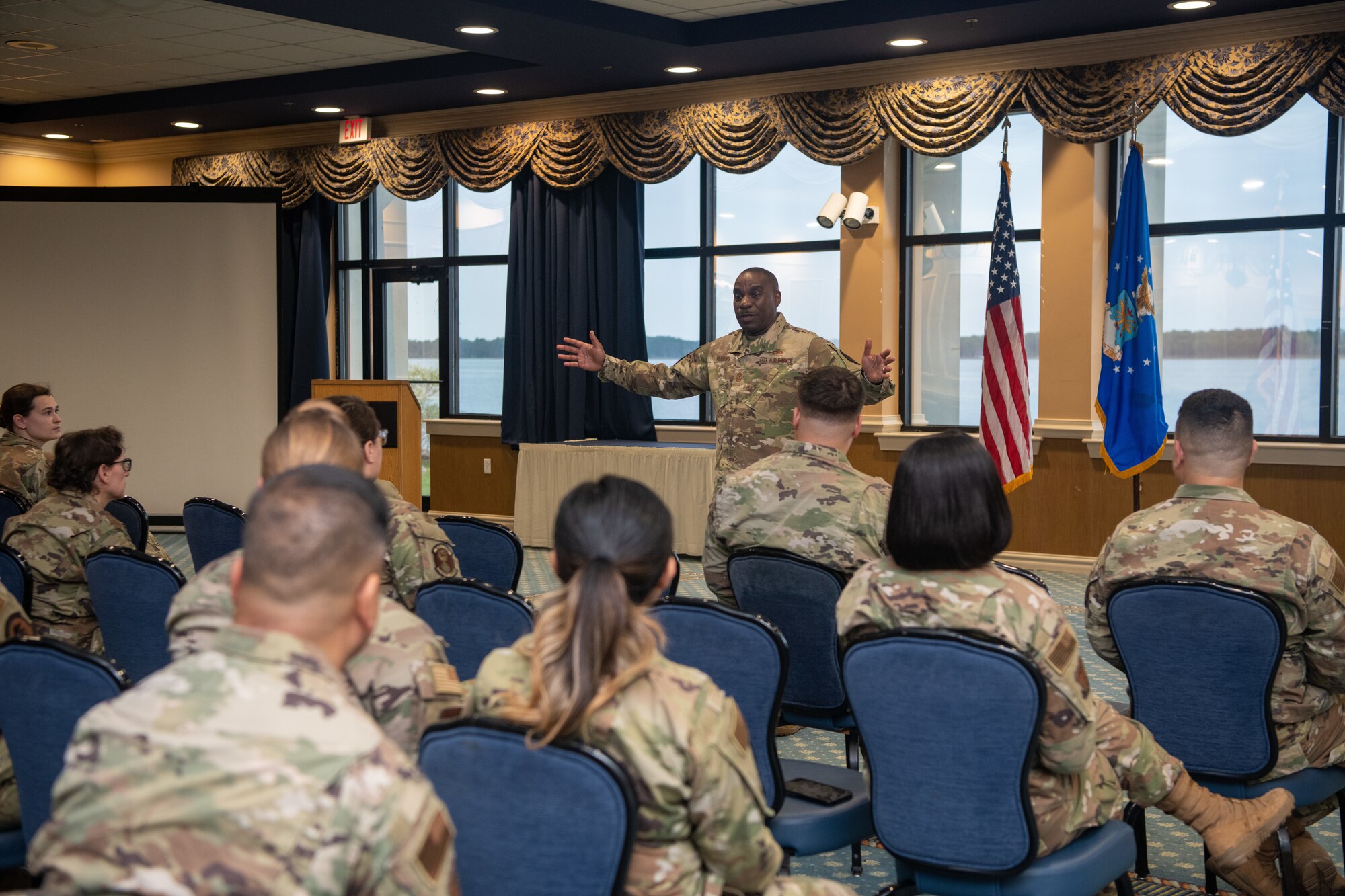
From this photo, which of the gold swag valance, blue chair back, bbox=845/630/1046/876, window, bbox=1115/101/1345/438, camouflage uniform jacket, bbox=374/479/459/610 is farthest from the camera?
window, bbox=1115/101/1345/438

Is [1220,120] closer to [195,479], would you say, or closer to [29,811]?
[29,811]

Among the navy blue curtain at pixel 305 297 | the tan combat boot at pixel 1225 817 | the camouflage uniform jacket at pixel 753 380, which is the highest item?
the navy blue curtain at pixel 305 297

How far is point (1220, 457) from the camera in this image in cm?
311

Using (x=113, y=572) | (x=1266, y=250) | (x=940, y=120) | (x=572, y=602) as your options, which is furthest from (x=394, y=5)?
(x=572, y=602)

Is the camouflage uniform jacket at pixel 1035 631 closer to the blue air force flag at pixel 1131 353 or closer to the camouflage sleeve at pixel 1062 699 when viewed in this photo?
the camouflage sleeve at pixel 1062 699

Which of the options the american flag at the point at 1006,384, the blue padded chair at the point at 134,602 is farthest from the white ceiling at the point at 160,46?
the blue padded chair at the point at 134,602

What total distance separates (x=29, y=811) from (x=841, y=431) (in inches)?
91.2

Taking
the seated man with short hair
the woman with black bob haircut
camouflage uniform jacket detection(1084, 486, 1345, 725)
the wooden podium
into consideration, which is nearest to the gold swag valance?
the wooden podium

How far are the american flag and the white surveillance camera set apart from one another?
1.43m

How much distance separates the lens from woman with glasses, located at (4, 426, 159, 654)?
406 centimetres

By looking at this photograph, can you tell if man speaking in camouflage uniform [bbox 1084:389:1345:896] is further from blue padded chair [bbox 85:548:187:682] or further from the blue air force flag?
the blue air force flag

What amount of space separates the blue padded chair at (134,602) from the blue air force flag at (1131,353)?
5.16 meters

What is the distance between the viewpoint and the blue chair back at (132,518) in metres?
4.98

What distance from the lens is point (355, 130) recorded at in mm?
10867
